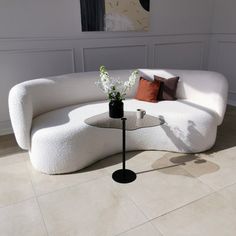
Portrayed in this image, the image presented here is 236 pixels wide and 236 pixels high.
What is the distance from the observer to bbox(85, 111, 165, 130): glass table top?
2250 millimetres

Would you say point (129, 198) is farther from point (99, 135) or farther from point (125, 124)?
point (99, 135)

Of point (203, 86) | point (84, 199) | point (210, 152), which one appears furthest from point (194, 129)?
point (84, 199)

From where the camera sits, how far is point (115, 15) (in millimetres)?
3602

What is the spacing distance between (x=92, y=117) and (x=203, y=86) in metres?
1.46

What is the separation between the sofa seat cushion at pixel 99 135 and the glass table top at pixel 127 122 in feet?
0.44

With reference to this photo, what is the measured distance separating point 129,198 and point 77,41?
91.2 inches

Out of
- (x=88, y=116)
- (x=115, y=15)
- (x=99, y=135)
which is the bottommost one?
(x=99, y=135)

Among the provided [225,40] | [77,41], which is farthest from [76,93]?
[225,40]

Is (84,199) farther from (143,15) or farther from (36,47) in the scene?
(143,15)

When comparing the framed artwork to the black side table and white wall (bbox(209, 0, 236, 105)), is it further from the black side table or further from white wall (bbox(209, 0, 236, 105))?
the black side table

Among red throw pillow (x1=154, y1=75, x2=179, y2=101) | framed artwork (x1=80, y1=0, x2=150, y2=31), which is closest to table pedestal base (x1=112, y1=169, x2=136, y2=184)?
red throw pillow (x1=154, y1=75, x2=179, y2=101)

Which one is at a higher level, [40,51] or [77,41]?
[77,41]

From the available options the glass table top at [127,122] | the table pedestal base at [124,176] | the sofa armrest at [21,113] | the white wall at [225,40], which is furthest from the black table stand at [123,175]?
the white wall at [225,40]

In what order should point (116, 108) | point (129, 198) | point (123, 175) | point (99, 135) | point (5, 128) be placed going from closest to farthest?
point (129, 198)
point (116, 108)
point (123, 175)
point (99, 135)
point (5, 128)
